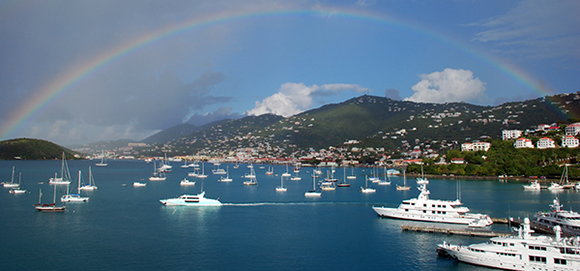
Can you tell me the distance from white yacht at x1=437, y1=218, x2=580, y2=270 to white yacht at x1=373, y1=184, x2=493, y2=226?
11415mm

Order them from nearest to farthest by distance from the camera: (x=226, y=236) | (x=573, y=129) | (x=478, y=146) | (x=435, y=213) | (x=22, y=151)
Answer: (x=226, y=236)
(x=435, y=213)
(x=573, y=129)
(x=478, y=146)
(x=22, y=151)

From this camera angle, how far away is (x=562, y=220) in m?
29.4

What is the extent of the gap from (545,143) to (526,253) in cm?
8788

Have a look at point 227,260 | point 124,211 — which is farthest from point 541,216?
point 124,211

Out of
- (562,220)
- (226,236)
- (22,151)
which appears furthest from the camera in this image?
(22,151)

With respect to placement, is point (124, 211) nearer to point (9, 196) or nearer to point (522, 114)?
point (9, 196)

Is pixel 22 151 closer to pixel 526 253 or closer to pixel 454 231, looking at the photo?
pixel 454 231

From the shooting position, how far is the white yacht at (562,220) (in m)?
28.5

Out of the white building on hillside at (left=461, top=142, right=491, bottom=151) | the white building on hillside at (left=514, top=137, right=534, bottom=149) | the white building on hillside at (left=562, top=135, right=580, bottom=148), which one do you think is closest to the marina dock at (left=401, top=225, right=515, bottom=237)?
the white building on hillside at (left=562, top=135, right=580, bottom=148)

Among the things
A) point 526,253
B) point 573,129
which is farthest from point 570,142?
point 526,253

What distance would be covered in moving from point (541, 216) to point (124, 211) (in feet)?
131

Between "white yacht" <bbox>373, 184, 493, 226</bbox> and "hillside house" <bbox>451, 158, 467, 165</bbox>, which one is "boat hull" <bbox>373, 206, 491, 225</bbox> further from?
"hillside house" <bbox>451, 158, 467, 165</bbox>

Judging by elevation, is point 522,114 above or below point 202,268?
above

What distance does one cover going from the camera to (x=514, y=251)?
21453mm
